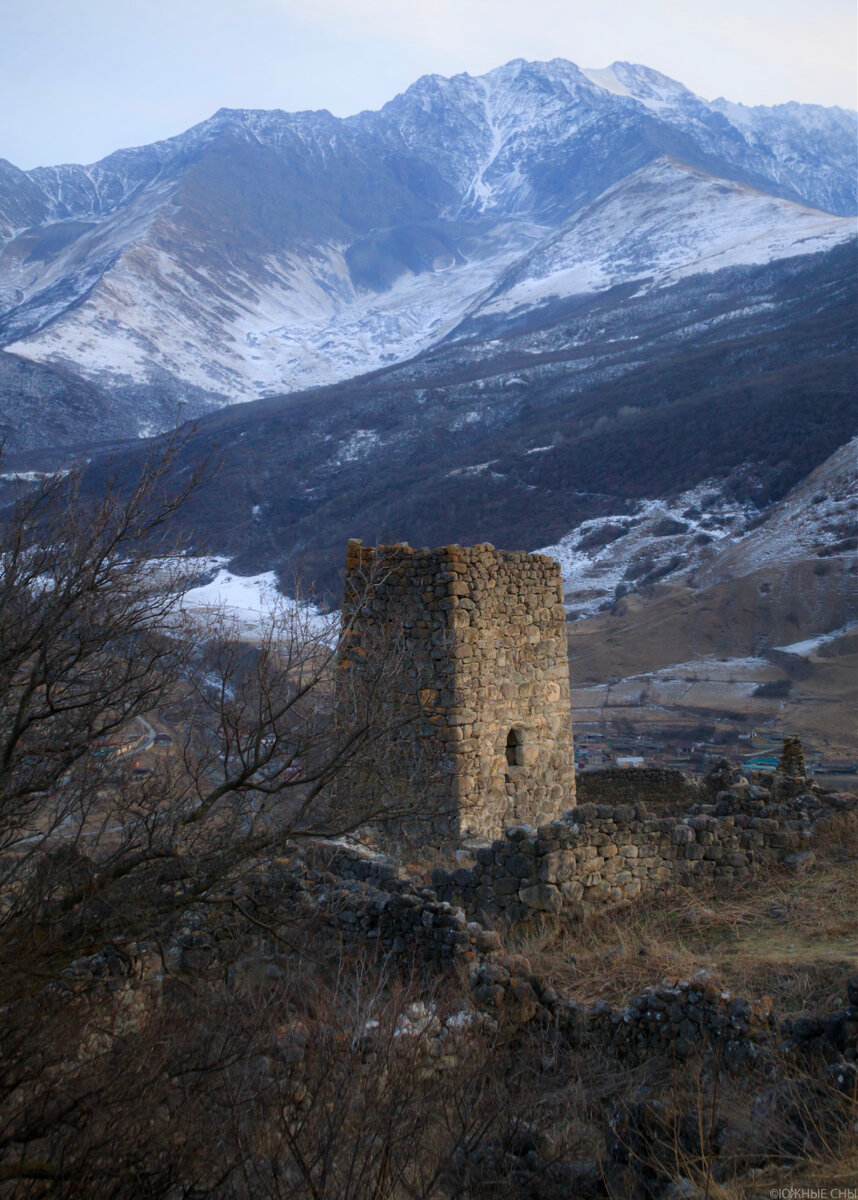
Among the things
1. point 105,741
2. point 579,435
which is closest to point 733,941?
point 105,741

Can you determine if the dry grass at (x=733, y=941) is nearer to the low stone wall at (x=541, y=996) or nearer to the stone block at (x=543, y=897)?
the stone block at (x=543, y=897)

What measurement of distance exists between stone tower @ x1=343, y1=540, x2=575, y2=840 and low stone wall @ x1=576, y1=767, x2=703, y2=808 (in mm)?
2402

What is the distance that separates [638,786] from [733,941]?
5.62 metres

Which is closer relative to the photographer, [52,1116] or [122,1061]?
[52,1116]

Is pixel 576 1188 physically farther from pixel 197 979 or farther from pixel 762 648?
pixel 762 648

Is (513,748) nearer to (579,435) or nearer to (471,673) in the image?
(471,673)

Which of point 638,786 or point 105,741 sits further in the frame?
point 638,786

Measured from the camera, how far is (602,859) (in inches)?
270

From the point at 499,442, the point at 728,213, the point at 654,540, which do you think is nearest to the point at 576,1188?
the point at 654,540

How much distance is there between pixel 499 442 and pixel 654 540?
21.7m

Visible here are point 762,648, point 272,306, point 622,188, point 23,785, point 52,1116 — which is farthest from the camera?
point 272,306

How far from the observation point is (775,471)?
52.8 m

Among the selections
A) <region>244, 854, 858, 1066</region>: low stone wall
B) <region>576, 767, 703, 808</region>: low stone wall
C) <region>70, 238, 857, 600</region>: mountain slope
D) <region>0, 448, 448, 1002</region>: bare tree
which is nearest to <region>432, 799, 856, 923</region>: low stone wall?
<region>244, 854, 858, 1066</region>: low stone wall

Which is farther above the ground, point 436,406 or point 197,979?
point 197,979
